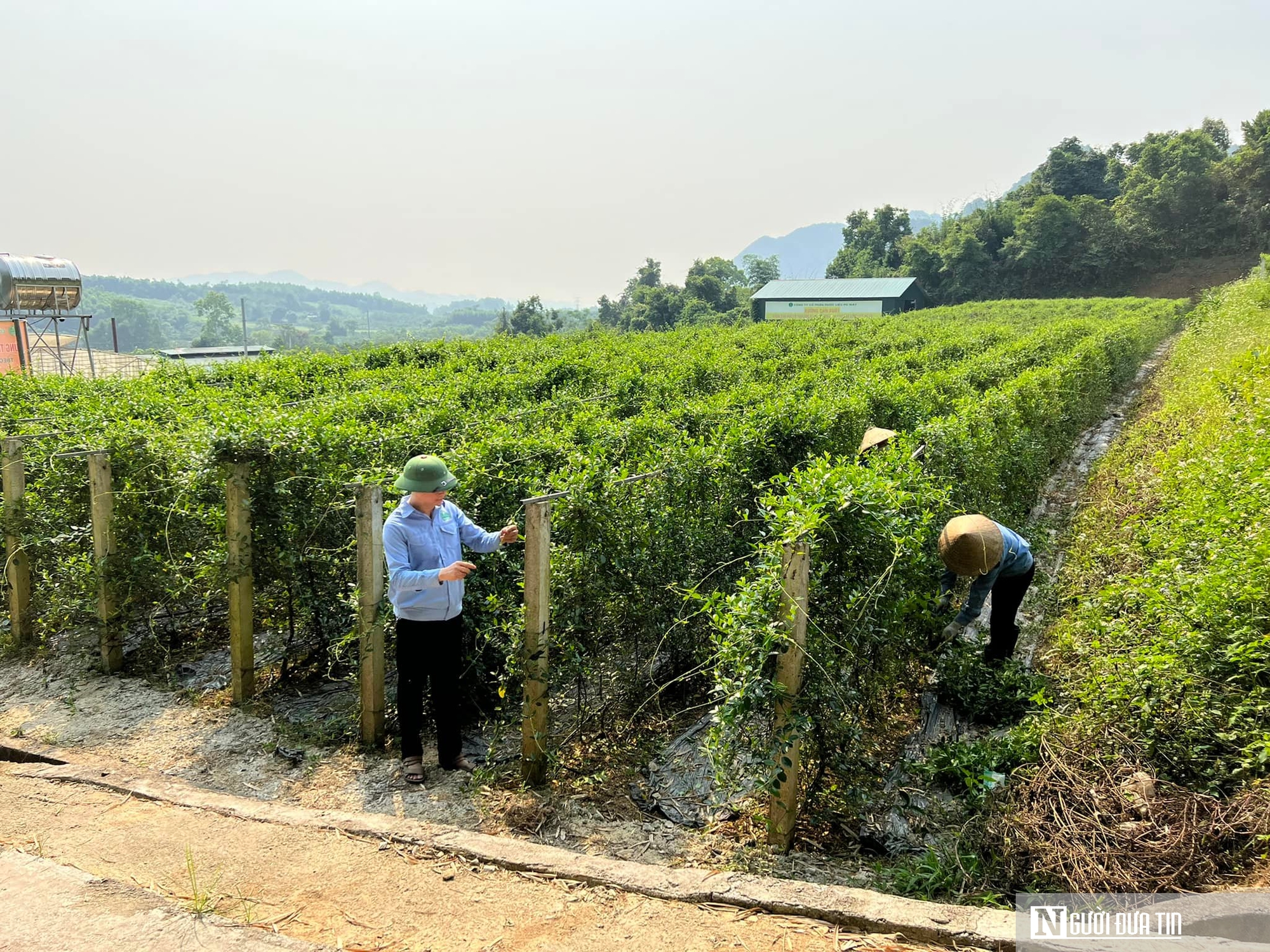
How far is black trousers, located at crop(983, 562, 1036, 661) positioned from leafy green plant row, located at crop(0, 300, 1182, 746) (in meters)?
1.04

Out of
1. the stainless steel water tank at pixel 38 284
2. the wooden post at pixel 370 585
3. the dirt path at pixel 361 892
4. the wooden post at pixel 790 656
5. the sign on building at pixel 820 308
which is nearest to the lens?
the dirt path at pixel 361 892

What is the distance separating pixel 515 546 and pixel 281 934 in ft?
8.82

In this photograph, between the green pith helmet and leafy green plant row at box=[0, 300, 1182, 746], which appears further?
leafy green plant row at box=[0, 300, 1182, 746]

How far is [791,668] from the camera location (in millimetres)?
3986

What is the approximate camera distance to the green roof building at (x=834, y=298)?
6291 cm

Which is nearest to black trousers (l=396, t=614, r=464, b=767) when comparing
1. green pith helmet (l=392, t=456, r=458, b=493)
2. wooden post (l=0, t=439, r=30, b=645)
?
green pith helmet (l=392, t=456, r=458, b=493)

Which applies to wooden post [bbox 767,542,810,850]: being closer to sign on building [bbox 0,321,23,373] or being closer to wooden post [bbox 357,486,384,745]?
wooden post [bbox 357,486,384,745]

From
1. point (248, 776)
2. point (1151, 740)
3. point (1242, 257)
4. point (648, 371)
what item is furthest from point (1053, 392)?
point (1242, 257)

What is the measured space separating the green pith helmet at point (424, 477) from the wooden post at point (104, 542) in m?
3.40

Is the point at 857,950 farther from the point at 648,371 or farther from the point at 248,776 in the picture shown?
the point at 648,371

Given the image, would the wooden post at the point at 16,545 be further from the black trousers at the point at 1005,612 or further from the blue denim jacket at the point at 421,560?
the black trousers at the point at 1005,612

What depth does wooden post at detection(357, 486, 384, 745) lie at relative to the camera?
5160 millimetres

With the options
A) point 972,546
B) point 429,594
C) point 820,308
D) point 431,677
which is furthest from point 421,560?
point 820,308

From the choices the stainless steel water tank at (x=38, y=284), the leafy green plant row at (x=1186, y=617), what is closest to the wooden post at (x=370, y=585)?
the leafy green plant row at (x=1186, y=617)
